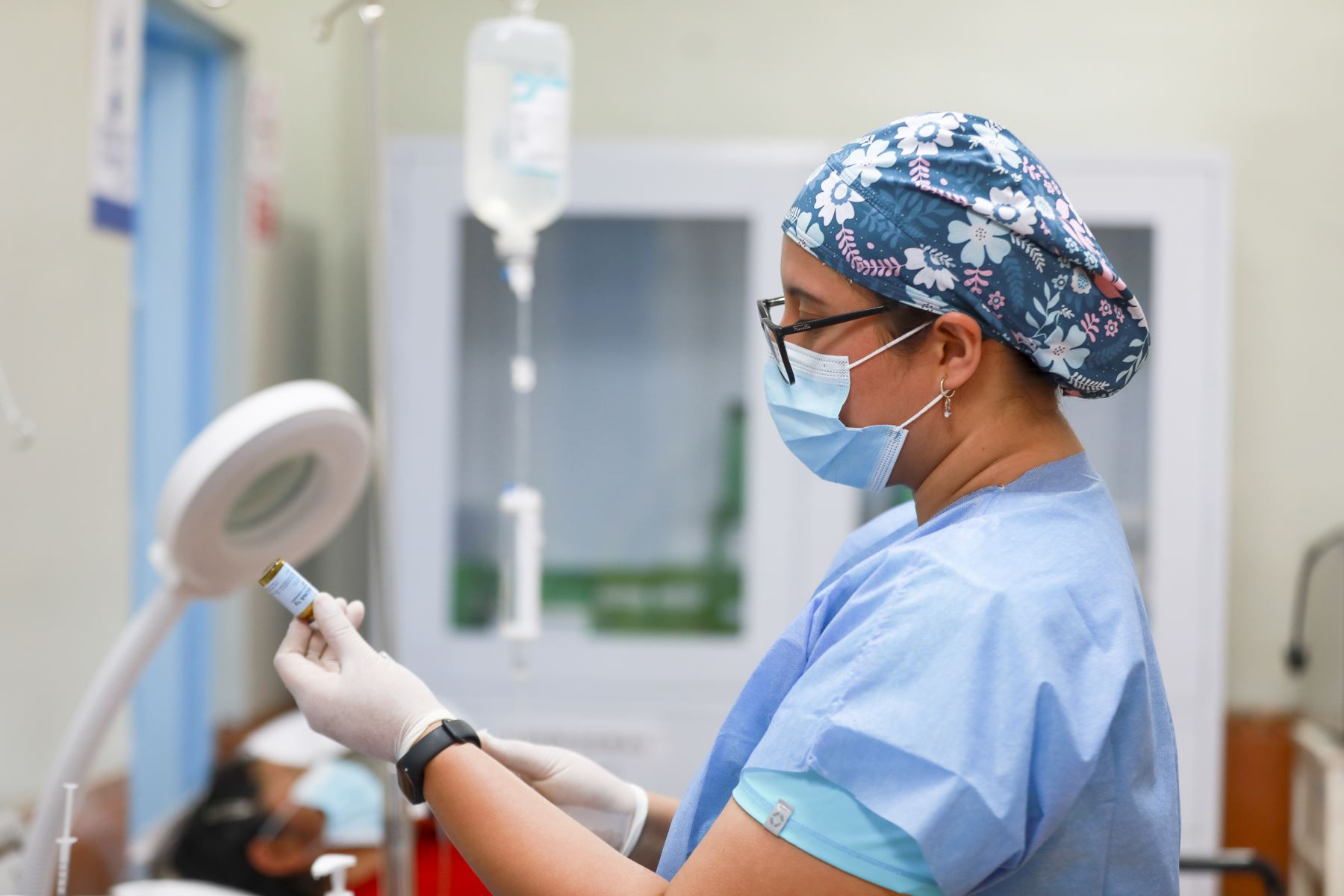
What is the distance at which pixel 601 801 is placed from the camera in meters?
0.99

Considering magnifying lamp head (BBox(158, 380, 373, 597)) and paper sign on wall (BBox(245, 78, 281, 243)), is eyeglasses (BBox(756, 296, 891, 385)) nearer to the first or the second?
magnifying lamp head (BBox(158, 380, 373, 597))

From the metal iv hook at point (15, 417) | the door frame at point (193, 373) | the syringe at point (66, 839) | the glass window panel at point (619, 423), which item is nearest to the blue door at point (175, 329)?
the door frame at point (193, 373)

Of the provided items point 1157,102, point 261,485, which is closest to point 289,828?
point 261,485

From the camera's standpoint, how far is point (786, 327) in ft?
2.89

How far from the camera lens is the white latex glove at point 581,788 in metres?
0.95

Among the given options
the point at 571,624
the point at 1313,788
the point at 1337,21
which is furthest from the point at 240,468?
the point at 1337,21

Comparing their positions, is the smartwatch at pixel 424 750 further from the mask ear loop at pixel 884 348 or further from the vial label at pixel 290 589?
the mask ear loop at pixel 884 348

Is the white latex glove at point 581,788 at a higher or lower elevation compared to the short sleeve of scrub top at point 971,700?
lower

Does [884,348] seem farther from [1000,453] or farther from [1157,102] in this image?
[1157,102]

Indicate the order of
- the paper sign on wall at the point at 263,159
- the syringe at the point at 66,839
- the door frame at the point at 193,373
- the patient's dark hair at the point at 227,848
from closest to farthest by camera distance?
1. the syringe at the point at 66,839
2. the patient's dark hair at the point at 227,848
3. the door frame at the point at 193,373
4. the paper sign on wall at the point at 263,159

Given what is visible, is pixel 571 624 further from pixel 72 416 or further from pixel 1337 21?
pixel 1337 21

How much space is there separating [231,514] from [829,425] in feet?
1.88

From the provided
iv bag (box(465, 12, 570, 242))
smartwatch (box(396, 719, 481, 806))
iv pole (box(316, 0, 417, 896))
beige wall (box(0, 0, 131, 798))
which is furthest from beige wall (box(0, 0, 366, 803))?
smartwatch (box(396, 719, 481, 806))

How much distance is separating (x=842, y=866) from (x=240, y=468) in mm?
636
